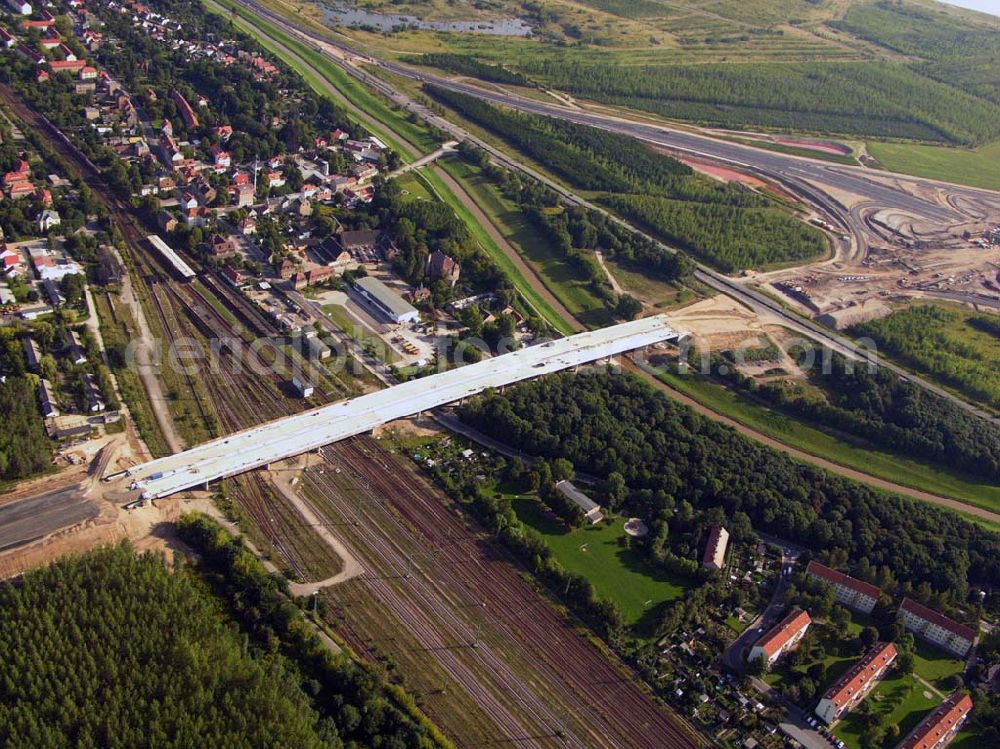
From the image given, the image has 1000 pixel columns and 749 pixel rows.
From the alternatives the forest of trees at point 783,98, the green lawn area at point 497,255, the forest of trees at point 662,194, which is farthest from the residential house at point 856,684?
the forest of trees at point 783,98

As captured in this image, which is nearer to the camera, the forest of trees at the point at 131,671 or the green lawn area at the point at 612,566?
the forest of trees at the point at 131,671

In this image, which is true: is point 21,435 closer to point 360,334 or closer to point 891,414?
point 360,334

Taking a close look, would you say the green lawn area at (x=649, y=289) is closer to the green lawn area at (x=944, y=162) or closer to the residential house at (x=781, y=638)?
the residential house at (x=781, y=638)

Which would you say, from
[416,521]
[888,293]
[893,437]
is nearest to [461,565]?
[416,521]

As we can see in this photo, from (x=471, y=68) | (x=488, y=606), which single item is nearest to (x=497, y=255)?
(x=488, y=606)

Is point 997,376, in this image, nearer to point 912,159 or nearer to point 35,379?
point 912,159

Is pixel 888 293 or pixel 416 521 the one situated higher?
pixel 888 293
